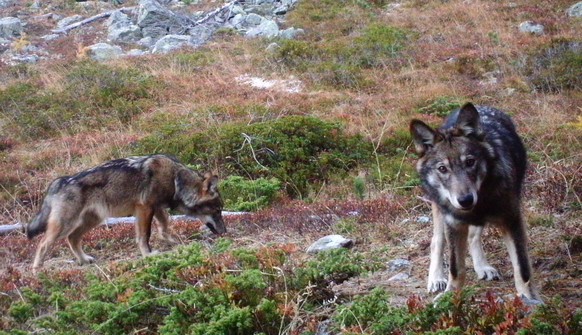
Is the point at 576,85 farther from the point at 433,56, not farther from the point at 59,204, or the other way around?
the point at 59,204

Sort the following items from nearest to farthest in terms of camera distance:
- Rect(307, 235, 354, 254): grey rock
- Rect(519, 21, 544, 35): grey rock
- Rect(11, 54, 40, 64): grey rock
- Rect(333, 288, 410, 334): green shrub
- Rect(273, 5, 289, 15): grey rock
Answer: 1. Rect(333, 288, 410, 334): green shrub
2. Rect(307, 235, 354, 254): grey rock
3. Rect(519, 21, 544, 35): grey rock
4. Rect(11, 54, 40, 64): grey rock
5. Rect(273, 5, 289, 15): grey rock

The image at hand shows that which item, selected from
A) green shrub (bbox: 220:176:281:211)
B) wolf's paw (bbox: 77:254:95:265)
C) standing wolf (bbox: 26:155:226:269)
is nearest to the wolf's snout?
standing wolf (bbox: 26:155:226:269)

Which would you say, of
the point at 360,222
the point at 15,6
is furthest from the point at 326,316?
the point at 15,6

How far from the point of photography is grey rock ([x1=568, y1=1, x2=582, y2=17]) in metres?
20.8

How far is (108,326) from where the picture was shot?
4.70 m

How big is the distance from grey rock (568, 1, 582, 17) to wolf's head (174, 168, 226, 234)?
630 inches

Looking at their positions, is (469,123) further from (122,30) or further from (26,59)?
(122,30)

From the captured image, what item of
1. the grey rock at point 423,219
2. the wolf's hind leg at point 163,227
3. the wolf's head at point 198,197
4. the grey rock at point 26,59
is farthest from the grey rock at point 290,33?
the grey rock at point 423,219

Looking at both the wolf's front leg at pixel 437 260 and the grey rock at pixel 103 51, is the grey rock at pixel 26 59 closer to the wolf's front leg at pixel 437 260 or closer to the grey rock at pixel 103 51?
the grey rock at pixel 103 51

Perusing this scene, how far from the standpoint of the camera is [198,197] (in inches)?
339

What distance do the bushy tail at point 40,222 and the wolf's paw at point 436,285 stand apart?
4.44m

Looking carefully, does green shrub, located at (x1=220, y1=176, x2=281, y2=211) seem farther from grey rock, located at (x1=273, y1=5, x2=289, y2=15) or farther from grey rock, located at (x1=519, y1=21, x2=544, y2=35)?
grey rock, located at (x1=273, y1=5, x2=289, y2=15)

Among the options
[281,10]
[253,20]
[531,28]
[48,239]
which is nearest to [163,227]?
[48,239]

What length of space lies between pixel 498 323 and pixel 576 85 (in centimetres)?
1187
